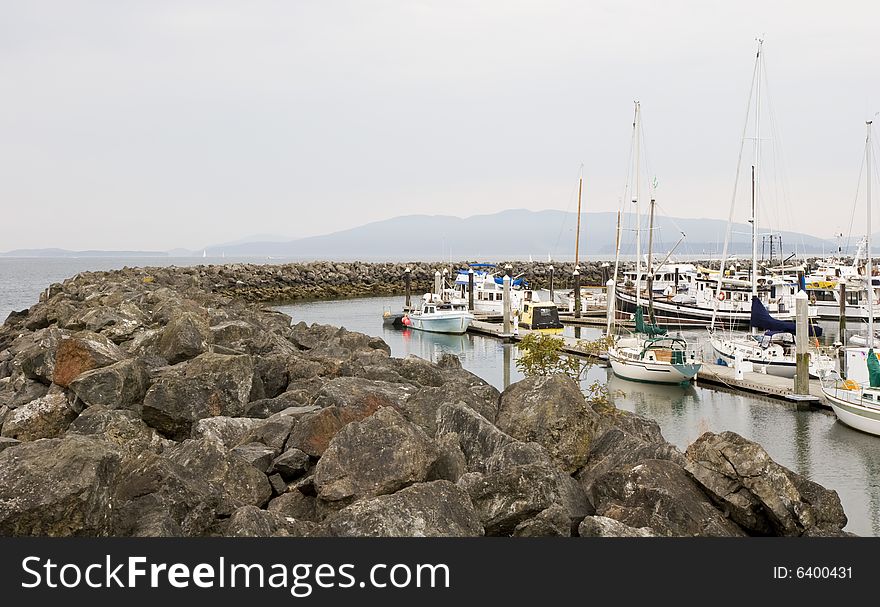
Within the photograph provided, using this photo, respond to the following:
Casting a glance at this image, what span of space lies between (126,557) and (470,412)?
16.7 ft

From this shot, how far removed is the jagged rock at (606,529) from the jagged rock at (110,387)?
6.89 meters

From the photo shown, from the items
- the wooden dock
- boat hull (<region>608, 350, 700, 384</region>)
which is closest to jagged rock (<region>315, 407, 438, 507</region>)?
the wooden dock

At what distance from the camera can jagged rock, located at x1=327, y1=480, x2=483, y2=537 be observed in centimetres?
693

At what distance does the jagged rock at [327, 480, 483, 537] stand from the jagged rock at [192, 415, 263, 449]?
10.3 ft

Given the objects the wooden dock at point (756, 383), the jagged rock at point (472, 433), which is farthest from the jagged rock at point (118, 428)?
the wooden dock at point (756, 383)

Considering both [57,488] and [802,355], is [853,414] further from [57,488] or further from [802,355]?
[57,488]

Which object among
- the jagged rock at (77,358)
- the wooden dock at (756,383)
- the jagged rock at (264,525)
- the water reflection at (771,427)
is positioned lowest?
the water reflection at (771,427)

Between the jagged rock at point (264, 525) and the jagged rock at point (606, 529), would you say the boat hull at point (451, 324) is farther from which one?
the jagged rock at point (264, 525)

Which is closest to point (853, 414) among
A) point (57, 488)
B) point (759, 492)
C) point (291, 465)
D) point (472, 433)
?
point (759, 492)

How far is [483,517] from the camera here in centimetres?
771

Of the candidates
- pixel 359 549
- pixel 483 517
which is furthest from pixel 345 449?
pixel 359 549

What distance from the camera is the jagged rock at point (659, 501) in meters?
7.79

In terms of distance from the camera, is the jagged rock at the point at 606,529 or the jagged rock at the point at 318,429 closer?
the jagged rock at the point at 606,529

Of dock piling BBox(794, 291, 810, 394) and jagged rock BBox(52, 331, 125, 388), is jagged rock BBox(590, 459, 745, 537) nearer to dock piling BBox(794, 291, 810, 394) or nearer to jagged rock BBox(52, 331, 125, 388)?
jagged rock BBox(52, 331, 125, 388)
